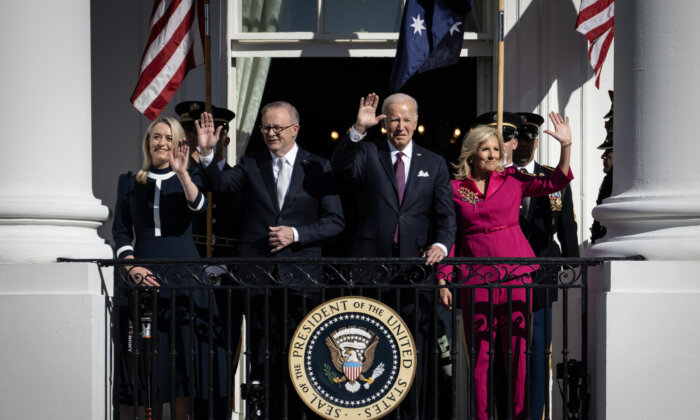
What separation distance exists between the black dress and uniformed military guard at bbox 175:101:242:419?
0.11m

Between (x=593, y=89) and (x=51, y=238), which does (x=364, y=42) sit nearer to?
(x=593, y=89)

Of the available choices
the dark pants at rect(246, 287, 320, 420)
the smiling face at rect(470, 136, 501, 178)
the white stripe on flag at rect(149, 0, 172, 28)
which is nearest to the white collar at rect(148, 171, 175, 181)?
the dark pants at rect(246, 287, 320, 420)

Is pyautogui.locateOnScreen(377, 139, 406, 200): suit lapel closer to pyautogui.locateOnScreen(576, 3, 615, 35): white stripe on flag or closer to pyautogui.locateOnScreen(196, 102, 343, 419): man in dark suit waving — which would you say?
pyautogui.locateOnScreen(196, 102, 343, 419): man in dark suit waving

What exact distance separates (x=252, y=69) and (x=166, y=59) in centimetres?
107

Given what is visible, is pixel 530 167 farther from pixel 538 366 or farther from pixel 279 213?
pixel 279 213

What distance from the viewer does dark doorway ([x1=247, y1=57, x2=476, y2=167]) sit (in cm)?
888

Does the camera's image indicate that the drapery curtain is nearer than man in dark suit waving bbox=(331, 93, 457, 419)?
No

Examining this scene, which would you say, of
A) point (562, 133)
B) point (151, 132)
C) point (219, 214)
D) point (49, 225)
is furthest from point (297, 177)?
point (562, 133)

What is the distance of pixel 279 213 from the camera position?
6.44 meters

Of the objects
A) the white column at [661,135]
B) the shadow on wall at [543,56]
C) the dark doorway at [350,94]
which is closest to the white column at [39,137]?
the dark doorway at [350,94]

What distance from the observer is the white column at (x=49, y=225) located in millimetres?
5871

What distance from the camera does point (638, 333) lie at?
5.83 m

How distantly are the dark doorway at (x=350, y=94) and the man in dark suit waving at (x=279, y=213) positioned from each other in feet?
7.12

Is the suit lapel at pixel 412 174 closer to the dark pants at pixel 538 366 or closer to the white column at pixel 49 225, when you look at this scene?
the dark pants at pixel 538 366
